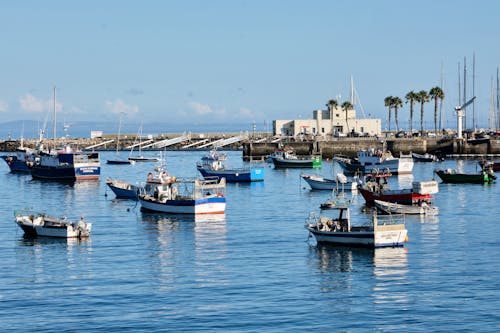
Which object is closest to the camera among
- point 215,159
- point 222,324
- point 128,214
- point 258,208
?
point 222,324

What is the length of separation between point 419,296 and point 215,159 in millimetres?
102104

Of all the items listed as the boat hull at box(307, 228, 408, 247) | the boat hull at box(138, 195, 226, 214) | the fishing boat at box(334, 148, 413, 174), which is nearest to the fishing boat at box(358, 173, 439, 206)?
the boat hull at box(138, 195, 226, 214)

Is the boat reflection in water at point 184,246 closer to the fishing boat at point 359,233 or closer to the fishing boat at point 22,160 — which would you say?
the fishing boat at point 359,233

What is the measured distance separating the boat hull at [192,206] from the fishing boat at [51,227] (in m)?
14.3

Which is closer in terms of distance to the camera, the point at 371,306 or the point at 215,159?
the point at 371,306

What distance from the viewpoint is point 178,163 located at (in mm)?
192000

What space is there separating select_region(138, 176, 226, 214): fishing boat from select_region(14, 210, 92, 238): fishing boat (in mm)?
14523

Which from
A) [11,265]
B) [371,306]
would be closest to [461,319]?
[371,306]

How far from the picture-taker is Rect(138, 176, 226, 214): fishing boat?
3317 inches

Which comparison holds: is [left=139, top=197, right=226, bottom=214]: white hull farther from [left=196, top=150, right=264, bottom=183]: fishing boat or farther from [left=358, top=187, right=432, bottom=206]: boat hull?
[left=196, top=150, right=264, bottom=183]: fishing boat

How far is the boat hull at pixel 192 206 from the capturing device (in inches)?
3310

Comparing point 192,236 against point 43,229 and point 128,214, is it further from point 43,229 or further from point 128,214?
point 128,214

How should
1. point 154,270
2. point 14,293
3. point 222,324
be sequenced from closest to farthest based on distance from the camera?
point 222,324 < point 14,293 < point 154,270

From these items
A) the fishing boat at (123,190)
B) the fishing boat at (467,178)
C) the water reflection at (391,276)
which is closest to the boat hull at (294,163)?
the fishing boat at (467,178)
